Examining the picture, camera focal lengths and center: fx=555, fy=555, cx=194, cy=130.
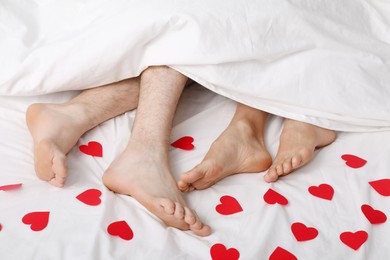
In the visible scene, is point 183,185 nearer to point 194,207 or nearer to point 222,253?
point 194,207

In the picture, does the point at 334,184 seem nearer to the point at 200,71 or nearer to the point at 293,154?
the point at 293,154

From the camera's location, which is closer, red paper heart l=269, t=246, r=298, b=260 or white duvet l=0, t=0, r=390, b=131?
red paper heart l=269, t=246, r=298, b=260

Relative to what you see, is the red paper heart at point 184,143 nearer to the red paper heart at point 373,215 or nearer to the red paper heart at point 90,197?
the red paper heart at point 90,197

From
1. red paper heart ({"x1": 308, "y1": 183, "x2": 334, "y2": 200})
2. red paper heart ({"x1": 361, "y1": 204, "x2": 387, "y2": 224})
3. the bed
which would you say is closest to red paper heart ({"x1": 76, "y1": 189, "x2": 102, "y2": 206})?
the bed

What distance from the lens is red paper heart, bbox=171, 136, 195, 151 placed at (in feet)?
4.83

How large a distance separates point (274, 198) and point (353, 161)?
0.90ft

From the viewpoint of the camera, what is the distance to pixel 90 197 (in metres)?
1.27

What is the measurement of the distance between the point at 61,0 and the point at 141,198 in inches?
31.3

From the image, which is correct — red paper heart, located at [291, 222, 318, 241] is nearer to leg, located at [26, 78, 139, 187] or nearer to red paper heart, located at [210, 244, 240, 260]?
red paper heart, located at [210, 244, 240, 260]

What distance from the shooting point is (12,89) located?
1505mm

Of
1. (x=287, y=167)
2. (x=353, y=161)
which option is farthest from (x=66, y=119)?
(x=353, y=161)

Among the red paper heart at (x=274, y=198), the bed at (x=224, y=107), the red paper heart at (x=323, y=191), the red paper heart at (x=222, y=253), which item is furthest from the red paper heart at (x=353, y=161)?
the red paper heart at (x=222, y=253)

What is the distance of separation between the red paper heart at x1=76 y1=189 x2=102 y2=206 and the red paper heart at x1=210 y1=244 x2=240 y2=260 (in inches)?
11.3

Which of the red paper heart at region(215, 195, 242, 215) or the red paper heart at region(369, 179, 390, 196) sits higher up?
the red paper heart at region(215, 195, 242, 215)
